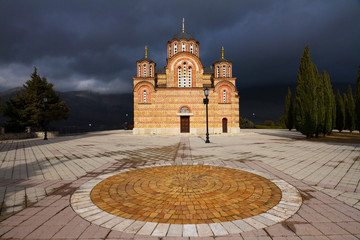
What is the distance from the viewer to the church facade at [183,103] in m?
25.3

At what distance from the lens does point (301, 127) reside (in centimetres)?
1684

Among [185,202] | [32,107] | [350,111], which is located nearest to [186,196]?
[185,202]

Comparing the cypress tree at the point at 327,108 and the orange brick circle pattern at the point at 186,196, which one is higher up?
the cypress tree at the point at 327,108

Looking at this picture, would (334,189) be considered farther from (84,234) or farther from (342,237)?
(84,234)

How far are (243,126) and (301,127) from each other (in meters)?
22.7

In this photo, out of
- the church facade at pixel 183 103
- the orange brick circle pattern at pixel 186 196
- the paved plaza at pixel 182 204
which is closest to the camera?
the paved plaza at pixel 182 204

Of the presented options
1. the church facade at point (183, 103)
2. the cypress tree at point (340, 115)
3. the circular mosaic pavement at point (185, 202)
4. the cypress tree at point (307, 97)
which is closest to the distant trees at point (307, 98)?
the cypress tree at point (307, 97)

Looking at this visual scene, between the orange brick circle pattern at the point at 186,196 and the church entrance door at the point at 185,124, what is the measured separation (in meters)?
20.3

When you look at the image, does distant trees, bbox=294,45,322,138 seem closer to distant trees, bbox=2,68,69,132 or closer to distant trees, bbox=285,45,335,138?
distant trees, bbox=285,45,335,138

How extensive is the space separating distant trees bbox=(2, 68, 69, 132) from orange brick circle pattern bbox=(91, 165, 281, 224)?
22.1m

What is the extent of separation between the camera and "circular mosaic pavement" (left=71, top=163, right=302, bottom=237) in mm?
2627

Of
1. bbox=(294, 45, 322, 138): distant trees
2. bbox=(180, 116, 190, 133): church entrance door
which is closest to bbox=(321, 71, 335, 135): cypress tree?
bbox=(294, 45, 322, 138): distant trees

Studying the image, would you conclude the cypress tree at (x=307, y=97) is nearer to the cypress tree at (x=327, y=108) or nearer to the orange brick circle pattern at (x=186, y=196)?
the cypress tree at (x=327, y=108)

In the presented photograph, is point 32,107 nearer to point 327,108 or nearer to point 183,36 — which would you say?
point 183,36
